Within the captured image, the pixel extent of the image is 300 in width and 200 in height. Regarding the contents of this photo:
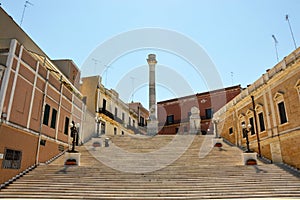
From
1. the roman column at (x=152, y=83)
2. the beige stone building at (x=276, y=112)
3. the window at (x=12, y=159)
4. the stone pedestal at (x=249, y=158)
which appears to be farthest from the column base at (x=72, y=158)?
the roman column at (x=152, y=83)

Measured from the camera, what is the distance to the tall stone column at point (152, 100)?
27453mm

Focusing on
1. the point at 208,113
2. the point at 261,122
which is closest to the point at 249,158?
the point at 261,122

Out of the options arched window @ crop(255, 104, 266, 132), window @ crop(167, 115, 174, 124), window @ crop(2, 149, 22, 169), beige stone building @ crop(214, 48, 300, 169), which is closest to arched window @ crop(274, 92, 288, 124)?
beige stone building @ crop(214, 48, 300, 169)

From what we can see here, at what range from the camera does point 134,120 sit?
126 feet

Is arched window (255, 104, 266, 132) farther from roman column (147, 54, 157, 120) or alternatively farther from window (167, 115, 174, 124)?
window (167, 115, 174, 124)

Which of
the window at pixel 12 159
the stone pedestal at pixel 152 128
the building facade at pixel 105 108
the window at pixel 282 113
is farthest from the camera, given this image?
the stone pedestal at pixel 152 128

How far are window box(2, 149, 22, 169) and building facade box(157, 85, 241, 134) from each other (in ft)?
67.1

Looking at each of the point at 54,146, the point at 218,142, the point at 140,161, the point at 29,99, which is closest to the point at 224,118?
the point at 218,142

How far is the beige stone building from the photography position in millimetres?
14016

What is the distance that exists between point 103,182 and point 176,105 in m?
28.1

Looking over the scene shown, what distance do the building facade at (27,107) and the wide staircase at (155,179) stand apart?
43.3 inches

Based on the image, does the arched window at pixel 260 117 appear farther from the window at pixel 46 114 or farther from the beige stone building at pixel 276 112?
the window at pixel 46 114

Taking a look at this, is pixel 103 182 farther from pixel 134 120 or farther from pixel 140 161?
pixel 134 120

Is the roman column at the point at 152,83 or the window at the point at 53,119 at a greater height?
the roman column at the point at 152,83
